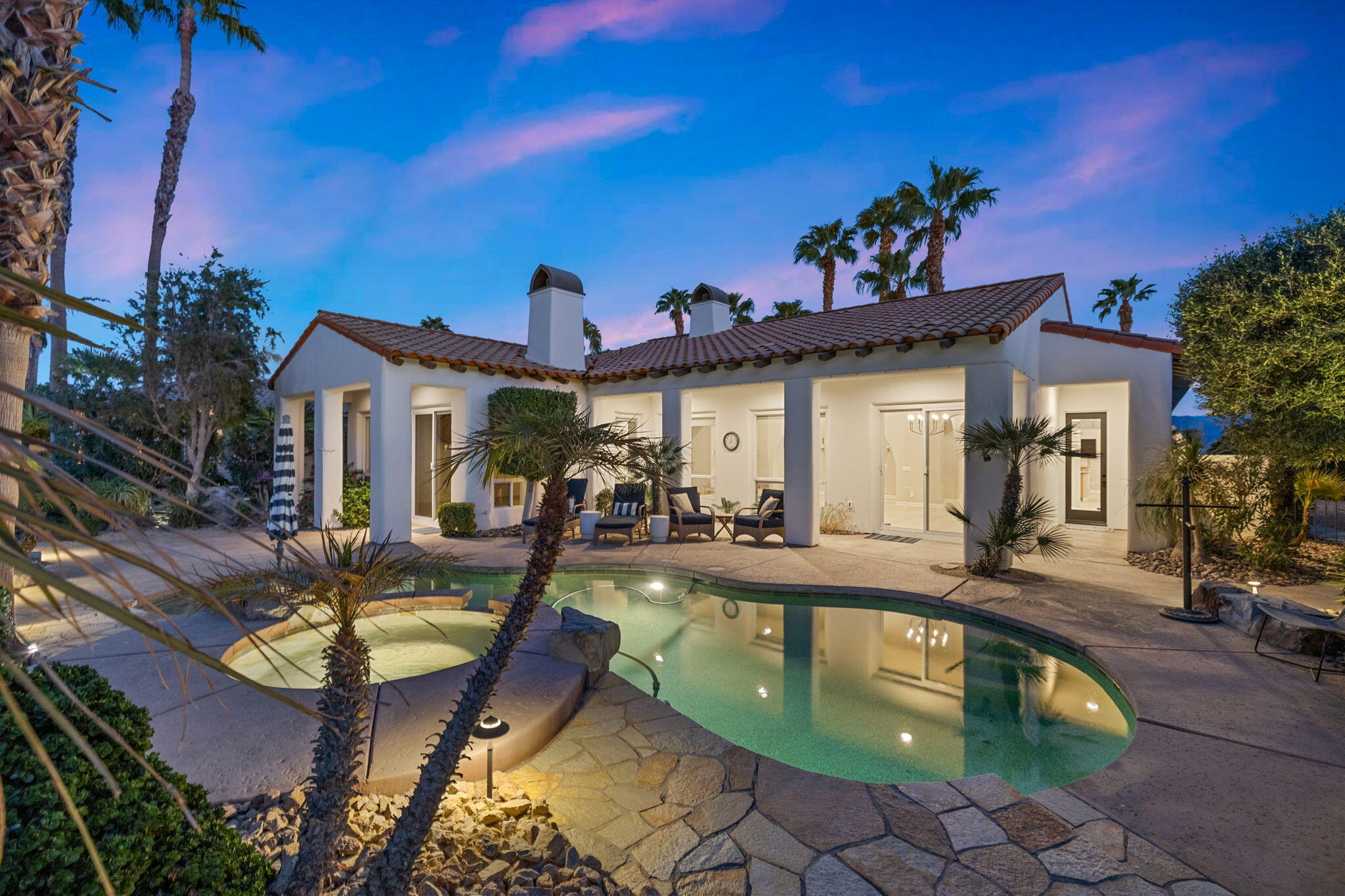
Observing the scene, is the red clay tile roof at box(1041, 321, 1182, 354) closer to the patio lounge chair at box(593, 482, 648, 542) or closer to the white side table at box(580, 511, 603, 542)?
the patio lounge chair at box(593, 482, 648, 542)

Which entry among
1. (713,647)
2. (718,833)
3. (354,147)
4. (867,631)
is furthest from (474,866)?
(354,147)

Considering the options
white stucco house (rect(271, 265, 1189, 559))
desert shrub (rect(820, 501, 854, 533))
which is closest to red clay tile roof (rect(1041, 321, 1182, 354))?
white stucco house (rect(271, 265, 1189, 559))

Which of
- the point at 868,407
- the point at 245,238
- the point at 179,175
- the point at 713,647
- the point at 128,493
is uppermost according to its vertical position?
the point at 179,175

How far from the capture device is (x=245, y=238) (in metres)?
18.1

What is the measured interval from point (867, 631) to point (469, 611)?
15.3 ft

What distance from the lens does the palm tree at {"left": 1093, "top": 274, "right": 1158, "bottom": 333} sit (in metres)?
28.6

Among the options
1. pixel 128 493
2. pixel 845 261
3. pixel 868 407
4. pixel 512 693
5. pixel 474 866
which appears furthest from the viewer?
pixel 845 261

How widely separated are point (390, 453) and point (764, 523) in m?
7.38

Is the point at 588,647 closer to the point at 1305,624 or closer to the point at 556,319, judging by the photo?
the point at 1305,624

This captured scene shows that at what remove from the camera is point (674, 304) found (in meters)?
31.9

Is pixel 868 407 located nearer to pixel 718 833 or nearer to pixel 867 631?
pixel 867 631

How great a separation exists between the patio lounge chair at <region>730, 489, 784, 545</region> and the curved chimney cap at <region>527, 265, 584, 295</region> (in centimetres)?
708

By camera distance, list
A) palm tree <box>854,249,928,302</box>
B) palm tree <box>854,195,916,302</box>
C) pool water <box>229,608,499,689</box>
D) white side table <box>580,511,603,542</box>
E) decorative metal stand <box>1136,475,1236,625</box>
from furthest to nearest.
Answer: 1. palm tree <box>854,249,928,302</box>
2. palm tree <box>854,195,916,302</box>
3. white side table <box>580,511,603,542</box>
4. decorative metal stand <box>1136,475,1236,625</box>
5. pool water <box>229,608,499,689</box>

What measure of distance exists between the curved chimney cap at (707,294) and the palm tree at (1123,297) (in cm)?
2230
